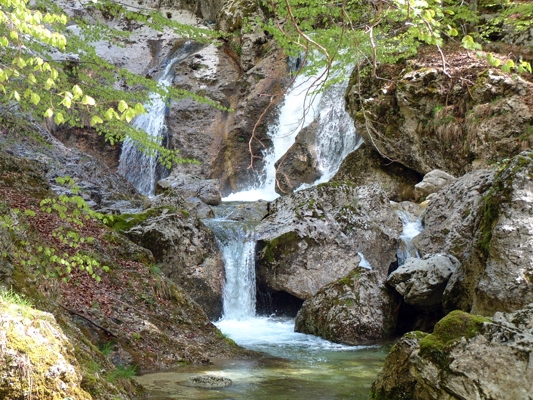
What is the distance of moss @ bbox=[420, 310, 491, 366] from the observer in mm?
4199

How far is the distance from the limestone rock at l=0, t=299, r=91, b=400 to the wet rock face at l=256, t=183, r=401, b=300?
7.55 m

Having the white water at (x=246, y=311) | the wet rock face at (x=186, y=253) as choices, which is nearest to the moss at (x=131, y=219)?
the wet rock face at (x=186, y=253)

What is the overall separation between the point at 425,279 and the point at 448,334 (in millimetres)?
4843

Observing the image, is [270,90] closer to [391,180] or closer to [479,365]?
[391,180]

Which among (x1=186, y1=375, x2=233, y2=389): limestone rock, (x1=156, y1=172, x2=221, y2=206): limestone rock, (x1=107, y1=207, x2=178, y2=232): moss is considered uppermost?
(x1=156, y1=172, x2=221, y2=206): limestone rock

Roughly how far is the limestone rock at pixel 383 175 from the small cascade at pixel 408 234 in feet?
10.7

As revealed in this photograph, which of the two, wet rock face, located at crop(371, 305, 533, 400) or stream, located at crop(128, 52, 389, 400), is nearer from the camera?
wet rock face, located at crop(371, 305, 533, 400)

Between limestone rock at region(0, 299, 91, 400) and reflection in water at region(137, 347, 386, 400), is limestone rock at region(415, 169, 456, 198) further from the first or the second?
limestone rock at region(0, 299, 91, 400)

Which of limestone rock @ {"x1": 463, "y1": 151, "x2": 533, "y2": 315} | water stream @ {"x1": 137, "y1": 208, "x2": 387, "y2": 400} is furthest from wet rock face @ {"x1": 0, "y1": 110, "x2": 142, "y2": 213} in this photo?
limestone rock @ {"x1": 463, "y1": 151, "x2": 533, "y2": 315}

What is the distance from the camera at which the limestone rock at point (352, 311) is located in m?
8.93

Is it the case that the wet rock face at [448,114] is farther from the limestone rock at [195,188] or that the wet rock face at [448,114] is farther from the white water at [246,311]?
the limestone rock at [195,188]

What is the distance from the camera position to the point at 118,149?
78.4 ft

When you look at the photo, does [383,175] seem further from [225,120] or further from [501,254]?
[501,254]

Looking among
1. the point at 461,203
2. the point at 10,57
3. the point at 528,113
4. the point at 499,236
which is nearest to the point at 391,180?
the point at 528,113
